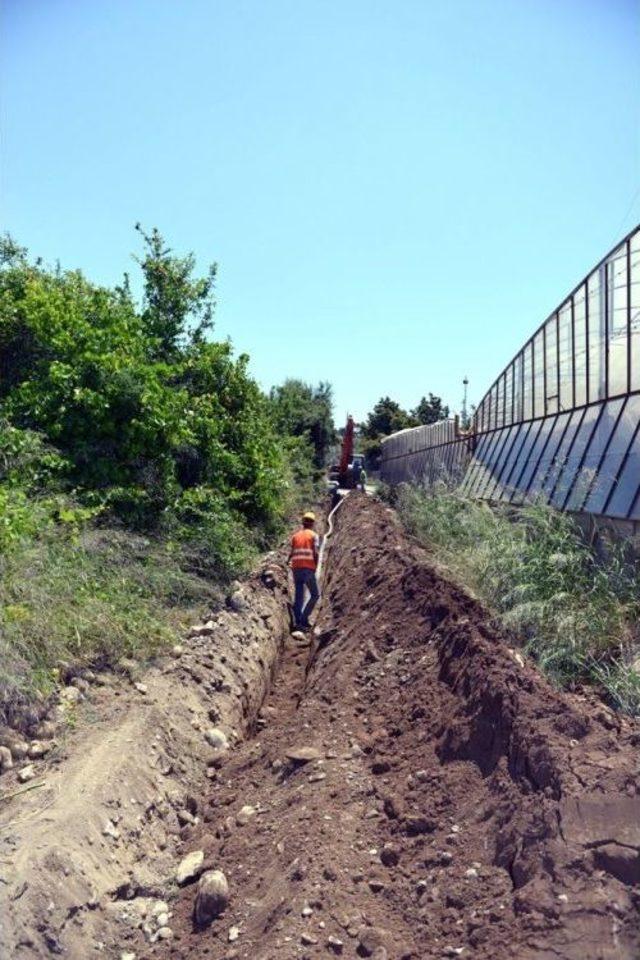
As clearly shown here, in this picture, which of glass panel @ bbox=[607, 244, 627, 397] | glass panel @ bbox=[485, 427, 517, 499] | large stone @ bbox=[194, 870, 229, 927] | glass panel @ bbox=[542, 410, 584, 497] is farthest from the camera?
glass panel @ bbox=[485, 427, 517, 499]

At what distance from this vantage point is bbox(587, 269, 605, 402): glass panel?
1252 cm

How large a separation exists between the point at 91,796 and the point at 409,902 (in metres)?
2.56

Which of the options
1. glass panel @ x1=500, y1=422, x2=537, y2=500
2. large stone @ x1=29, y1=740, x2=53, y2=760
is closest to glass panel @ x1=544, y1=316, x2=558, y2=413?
glass panel @ x1=500, y1=422, x2=537, y2=500

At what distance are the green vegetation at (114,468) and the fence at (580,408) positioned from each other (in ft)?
16.4

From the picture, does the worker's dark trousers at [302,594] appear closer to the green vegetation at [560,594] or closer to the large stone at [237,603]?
the large stone at [237,603]

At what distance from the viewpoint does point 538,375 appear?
55.4 feet

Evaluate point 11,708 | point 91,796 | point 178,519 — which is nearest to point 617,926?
point 91,796

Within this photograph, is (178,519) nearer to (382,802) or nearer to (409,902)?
(382,802)

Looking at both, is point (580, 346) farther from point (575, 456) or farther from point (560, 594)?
point (560, 594)

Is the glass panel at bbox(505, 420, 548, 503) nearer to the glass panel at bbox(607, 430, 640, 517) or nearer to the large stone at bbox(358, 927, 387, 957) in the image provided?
the glass panel at bbox(607, 430, 640, 517)

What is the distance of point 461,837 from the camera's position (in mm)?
4637

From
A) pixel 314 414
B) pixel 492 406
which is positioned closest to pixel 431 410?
pixel 314 414

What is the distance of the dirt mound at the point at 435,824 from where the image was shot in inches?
149

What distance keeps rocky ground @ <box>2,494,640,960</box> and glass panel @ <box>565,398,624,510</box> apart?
292cm
